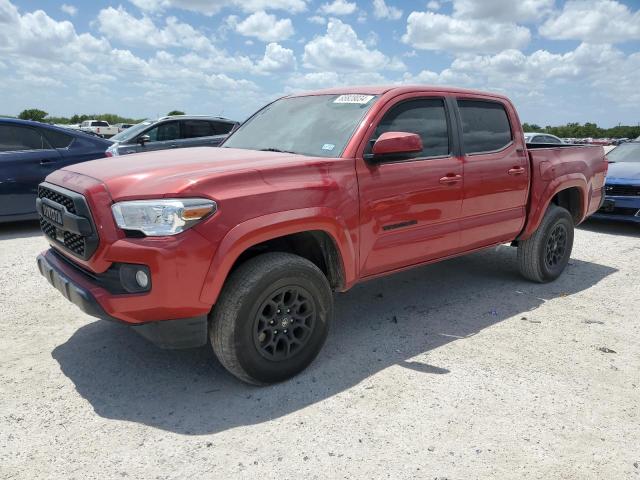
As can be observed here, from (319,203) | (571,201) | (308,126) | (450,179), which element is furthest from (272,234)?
(571,201)

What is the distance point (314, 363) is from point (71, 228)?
5.75 ft

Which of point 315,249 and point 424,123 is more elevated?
point 424,123

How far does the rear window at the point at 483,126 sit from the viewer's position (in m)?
4.45

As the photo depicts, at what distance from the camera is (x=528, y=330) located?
4203mm

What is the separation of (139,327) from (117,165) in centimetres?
105

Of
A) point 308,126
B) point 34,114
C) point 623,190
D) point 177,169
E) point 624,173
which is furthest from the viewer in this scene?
point 34,114

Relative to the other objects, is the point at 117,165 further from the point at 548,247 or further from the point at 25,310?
the point at 548,247

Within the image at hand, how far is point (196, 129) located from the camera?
1117 centimetres

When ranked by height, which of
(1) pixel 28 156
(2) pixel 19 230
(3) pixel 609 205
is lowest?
(2) pixel 19 230

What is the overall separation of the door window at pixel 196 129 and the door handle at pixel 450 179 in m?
8.04

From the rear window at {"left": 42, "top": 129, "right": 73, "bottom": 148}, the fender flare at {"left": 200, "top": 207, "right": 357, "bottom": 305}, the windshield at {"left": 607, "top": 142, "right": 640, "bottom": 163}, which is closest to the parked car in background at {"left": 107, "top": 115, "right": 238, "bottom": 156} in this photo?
the rear window at {"left": 42, "top": 129, "right": 73, "bottom": 148}

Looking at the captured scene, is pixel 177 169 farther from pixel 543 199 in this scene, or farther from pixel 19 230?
pixel 19 230

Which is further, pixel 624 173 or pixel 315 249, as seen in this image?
pixel 624 173

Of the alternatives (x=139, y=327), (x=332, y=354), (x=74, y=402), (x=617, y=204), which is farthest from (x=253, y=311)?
(x=617, y=204)
